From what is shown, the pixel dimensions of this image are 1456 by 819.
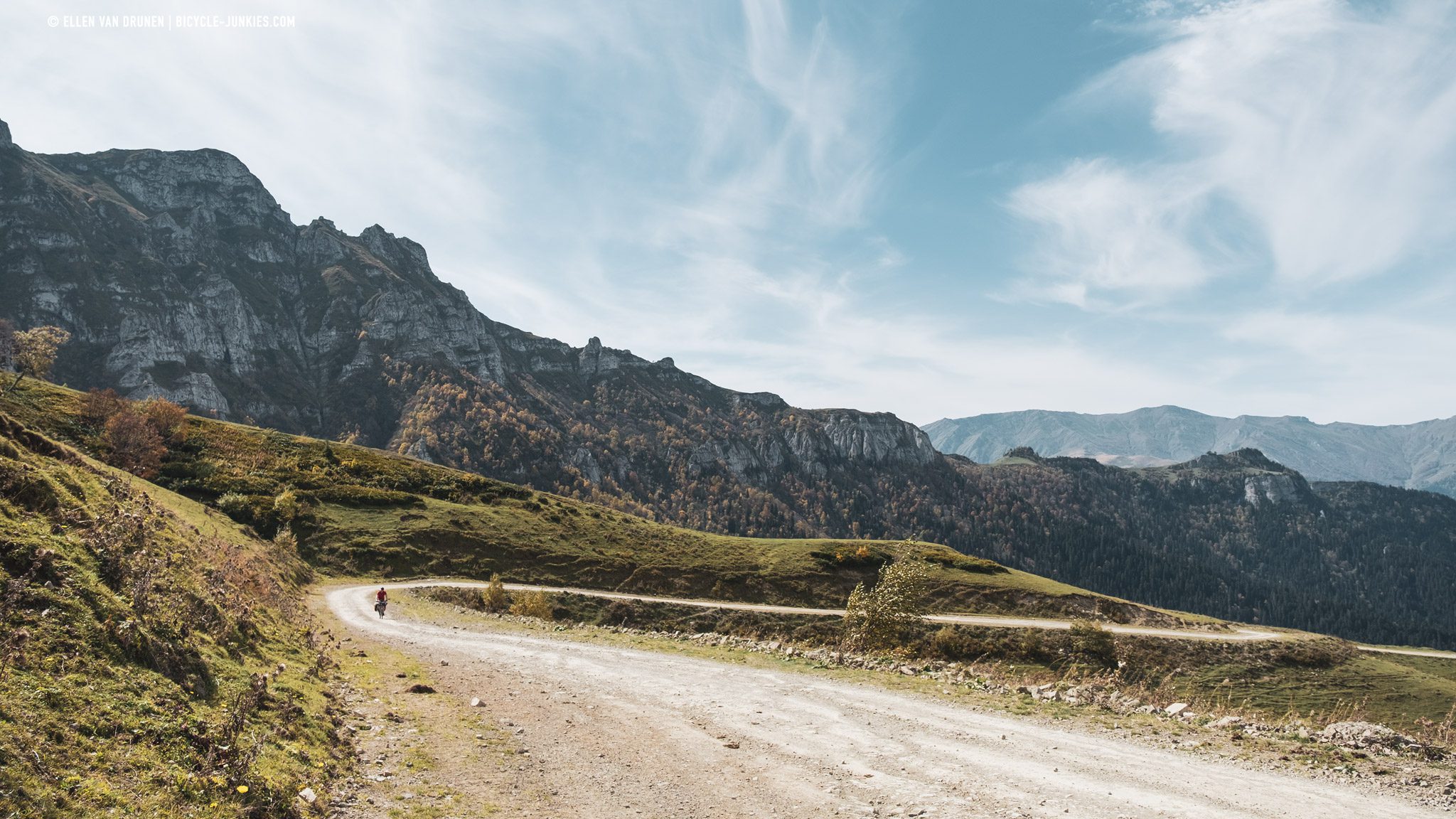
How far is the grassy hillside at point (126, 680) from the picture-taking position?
7414 millimetres

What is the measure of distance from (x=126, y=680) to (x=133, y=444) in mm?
78400

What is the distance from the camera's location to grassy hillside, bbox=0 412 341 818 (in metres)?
7.41

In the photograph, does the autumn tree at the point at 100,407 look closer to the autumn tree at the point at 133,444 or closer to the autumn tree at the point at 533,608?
the autumn tree at the point at 133,444

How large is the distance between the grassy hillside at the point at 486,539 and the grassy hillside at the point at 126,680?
51.7m

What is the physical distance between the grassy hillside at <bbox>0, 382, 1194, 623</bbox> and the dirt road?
4080 cm

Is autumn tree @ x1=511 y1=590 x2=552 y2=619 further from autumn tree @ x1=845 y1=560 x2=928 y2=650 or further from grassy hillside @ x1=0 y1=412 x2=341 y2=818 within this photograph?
grassy hillside @ x1=0 y1=412 x2=341 y2=818

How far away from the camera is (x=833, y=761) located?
14.4 meters

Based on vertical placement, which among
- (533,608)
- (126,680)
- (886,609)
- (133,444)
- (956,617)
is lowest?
(956,617)

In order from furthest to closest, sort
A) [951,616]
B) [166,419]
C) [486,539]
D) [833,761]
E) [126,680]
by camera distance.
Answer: [166,419] < [486,539] < [951,616] < [833,761] < [126,680]

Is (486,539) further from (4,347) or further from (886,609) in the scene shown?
(4,347)

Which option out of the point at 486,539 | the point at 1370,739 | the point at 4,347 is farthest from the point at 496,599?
the point at 4,347

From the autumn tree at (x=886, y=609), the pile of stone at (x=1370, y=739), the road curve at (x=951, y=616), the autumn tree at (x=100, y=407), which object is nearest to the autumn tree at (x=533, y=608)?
the road curve at (x=951, y=616)

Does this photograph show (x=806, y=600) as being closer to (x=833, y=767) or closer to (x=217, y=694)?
(x=833, y=767)

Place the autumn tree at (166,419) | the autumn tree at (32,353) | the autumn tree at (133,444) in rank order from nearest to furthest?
the autumn tree at (133,444), the autumn tree at (32,353), the autumn tree at (166,419)
